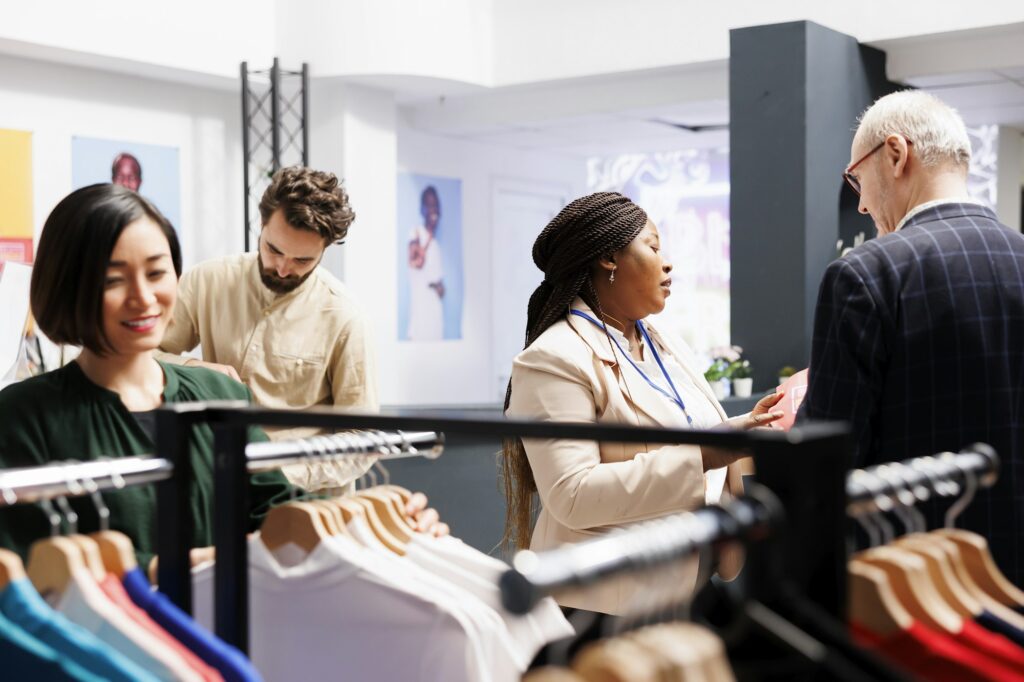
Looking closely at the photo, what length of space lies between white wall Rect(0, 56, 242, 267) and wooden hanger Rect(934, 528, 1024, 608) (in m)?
6.57

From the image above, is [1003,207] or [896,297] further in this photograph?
[1003,207]

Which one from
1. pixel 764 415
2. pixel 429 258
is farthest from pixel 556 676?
pixel 429 258

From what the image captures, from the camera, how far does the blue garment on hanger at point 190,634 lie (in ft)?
4.06

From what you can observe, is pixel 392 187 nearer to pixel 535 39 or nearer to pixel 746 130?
pixel 535 39

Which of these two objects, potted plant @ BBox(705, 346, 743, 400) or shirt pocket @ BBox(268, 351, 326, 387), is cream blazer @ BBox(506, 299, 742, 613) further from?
potted plant @ BBox(705, 346, 743, 400)

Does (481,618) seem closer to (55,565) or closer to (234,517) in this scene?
(234,517)

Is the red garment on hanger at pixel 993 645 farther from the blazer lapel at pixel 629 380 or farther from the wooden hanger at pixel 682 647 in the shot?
the blazer lapel at pixel 629 380

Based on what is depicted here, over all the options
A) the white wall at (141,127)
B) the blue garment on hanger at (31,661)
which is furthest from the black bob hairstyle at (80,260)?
the white wall at (141,127)

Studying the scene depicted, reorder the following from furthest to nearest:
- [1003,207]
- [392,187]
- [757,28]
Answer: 1. [1003,207]
2. [392,187]
3. [757,28]

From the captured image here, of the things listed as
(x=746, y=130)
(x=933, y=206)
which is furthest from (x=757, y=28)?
A: (x=933, y=206)

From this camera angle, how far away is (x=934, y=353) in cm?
204

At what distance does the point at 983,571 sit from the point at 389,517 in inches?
29.1

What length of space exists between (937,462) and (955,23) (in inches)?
233

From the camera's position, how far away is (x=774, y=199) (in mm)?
6391
